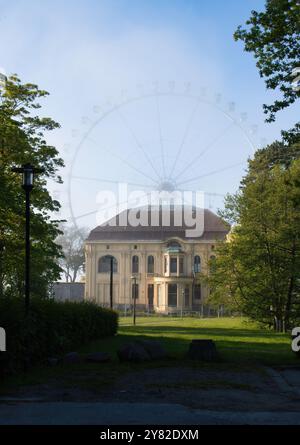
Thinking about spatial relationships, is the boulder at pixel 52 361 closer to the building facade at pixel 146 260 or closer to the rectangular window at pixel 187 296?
the rectangular window at pixel 187 296

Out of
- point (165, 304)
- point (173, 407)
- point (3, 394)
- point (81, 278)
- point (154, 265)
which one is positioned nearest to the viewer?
point (173, 407)

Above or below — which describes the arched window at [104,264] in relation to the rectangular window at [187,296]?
above

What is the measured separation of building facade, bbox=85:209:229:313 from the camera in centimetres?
9100

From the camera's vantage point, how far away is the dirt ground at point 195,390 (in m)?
10.1

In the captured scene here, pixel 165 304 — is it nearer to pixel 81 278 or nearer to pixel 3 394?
pixel 81 278

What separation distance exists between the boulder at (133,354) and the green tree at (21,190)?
423 inches

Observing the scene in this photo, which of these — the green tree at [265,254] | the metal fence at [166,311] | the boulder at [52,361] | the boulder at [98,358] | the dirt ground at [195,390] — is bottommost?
the metal fence at [166,311]

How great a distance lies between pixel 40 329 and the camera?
604 inches

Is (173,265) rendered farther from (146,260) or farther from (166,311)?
(166,311)

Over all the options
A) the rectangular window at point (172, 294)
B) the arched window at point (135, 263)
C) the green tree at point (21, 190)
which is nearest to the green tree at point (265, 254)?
the green tree at point (21, 190)

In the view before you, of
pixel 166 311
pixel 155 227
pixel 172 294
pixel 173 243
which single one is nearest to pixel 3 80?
pixel 166 311

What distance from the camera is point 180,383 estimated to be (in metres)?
12.0
